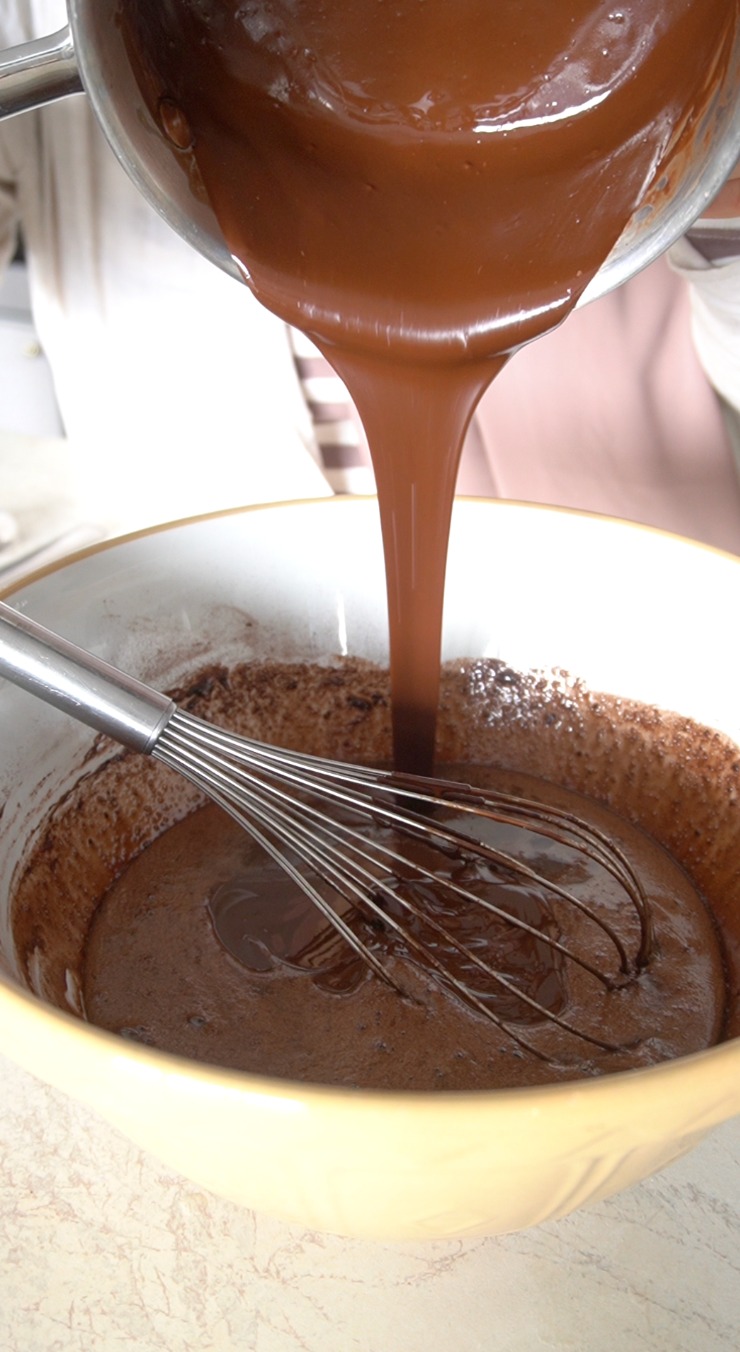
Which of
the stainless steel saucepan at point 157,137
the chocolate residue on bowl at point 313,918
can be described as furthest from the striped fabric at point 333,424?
the stainless steel saucepan at point 157,137

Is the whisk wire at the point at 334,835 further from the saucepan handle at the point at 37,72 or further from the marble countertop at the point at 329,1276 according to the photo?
the saucepan handle at the point at 37,72

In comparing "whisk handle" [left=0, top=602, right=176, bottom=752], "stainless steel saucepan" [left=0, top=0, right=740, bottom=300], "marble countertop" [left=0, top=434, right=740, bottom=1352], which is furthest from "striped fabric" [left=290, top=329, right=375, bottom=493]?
"marble countertop" [left=0, top=434, right=740, bottom=1352]

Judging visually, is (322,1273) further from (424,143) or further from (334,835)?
(424,143)

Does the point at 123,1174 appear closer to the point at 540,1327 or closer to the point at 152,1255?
the point at 152,1255

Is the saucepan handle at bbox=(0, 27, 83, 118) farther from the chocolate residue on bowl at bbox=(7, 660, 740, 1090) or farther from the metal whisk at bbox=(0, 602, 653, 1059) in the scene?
the chocolate residue on bowl at bbox=(7, 660, 740, 1090)

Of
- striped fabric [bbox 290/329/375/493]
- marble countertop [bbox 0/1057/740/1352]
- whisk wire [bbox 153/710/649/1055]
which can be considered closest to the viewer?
marble countertop [bbox 0/1057/740/1352]

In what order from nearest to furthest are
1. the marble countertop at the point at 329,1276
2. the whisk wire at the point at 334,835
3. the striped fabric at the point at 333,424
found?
the marble countertop at the point at 329,1276, the whisk wire at the point at 334,835, the striped fabric at the point at 333,424
